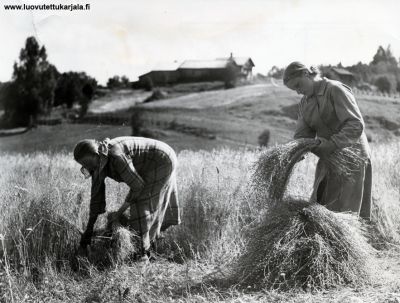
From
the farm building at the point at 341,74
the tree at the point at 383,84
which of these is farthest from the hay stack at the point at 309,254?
the tree at the point at 383,84

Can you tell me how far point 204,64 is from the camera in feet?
33.5

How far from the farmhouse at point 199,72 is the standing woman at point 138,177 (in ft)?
19.7

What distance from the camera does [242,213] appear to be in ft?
18.6

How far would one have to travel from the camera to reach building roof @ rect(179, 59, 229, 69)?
32.9 feet

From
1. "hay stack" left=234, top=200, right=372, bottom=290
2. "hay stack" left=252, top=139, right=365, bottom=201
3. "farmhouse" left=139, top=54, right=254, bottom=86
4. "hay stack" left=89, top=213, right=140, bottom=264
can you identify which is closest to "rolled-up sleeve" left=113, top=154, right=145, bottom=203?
"hay stack" left=89, top=213, right=140, bottom=264

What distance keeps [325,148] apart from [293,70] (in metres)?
0.75

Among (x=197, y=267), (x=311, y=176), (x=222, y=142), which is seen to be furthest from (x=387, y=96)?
(x=197, y=267)

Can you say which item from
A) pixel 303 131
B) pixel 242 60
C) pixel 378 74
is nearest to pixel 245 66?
pixel 242 60

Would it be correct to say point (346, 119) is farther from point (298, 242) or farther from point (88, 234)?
point (88, 234)

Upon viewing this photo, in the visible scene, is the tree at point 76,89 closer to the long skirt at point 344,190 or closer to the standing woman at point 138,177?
the standing woman at point 138,177

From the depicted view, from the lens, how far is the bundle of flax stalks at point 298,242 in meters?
3.79

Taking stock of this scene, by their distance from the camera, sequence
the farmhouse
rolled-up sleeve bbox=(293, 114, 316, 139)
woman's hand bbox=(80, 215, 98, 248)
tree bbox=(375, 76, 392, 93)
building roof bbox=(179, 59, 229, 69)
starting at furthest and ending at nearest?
tree bbox=(375, 76, 392, 93), the farmhouse, building roof bbox=(179, 59, 229, 69), rolled-up sleeve bbox=(293, 114, 316, 139), woman's hand bbox=(80, 215, 98, 248)

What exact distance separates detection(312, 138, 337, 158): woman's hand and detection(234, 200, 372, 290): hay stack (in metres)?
0.49

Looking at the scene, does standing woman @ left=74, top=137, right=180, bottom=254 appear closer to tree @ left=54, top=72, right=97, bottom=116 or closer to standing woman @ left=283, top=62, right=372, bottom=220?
standing woman @ left=283, top=62, right=372, bottom=220
